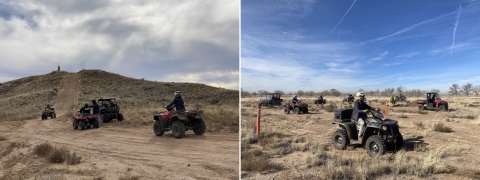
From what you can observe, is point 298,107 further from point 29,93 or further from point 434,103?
point 29,93

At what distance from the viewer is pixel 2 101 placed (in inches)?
1725

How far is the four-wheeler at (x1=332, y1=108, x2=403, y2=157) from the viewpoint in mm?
5785

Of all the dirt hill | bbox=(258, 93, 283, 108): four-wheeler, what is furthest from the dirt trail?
the dirt hill

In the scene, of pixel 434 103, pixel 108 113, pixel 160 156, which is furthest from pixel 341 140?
pixel 434 103

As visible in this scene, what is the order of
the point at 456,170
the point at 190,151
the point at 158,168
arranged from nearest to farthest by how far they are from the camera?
the point at 456,170 < the point at 158,168 < the point at 190,151

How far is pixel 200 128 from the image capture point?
9.17 m

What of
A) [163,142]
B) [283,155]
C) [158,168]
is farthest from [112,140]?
[283,155]

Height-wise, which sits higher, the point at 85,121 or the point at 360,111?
the point at 360,111

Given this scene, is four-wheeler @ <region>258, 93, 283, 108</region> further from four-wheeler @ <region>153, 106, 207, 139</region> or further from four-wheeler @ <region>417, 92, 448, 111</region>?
four-wheeler @ <region>153, 106, 207, 139</region>

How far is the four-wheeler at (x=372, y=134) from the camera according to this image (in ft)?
19.0

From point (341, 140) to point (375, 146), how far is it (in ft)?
2.92

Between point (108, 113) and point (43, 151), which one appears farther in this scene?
point (108, 113)

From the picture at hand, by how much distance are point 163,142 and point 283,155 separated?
136 inches

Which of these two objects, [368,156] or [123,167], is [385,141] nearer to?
[368,156]
